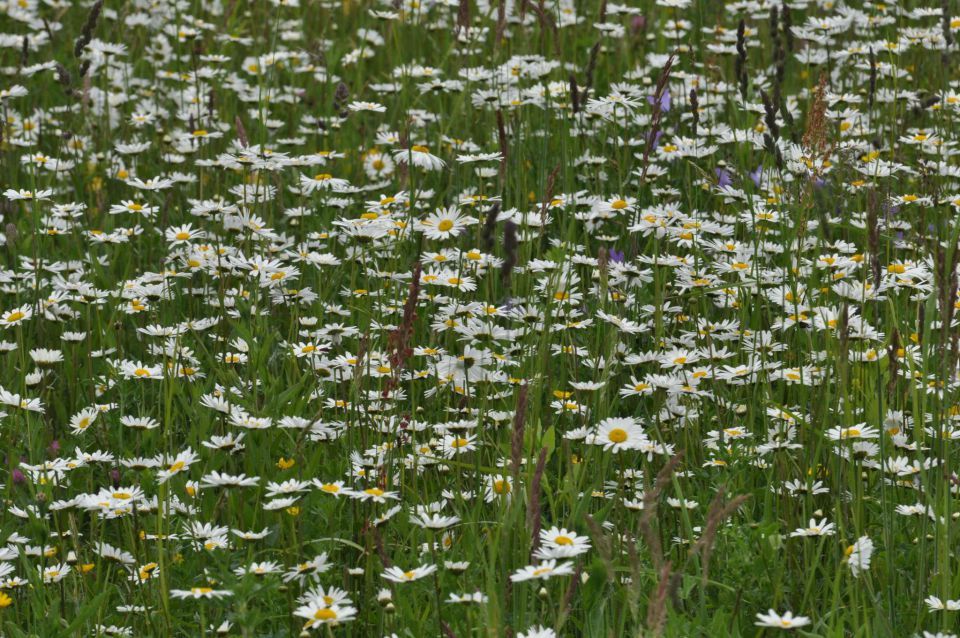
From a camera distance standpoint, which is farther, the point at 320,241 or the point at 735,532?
the point at 320,241

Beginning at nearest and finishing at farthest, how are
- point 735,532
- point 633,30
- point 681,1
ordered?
point 735,532
point 681,1
point 633,30

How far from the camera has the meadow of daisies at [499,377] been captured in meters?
2.28

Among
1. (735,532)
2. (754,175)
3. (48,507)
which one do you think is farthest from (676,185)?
(48,507)

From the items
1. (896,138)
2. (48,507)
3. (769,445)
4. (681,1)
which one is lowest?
(48,507)

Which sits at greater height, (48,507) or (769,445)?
(769,445)

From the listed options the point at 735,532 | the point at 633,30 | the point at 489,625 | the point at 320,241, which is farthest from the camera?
the point at 633,30

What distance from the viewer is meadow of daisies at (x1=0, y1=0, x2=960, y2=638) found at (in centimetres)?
228

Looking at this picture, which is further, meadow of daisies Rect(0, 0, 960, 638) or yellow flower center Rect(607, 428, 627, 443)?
yellow flower center Rect(607, 428, 627, 443)

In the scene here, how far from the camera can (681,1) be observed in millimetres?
5000

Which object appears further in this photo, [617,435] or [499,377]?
[499,377]

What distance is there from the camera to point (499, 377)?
2943 mm

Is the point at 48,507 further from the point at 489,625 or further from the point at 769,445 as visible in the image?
the point at 769,445

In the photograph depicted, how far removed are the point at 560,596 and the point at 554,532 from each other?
0.19m

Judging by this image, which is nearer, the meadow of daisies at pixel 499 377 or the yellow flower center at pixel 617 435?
the meadow of daisies at pixel 499 377
